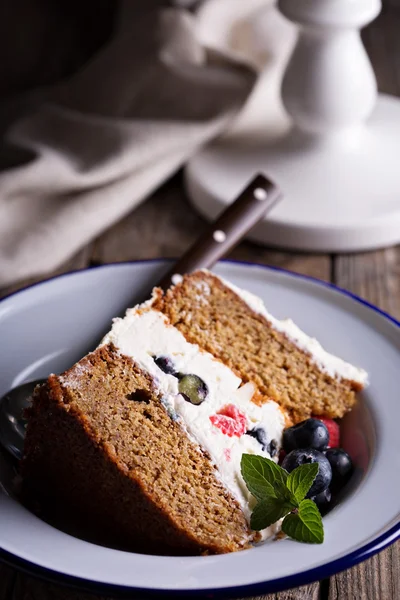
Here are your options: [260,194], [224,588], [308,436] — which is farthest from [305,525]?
[260,194]

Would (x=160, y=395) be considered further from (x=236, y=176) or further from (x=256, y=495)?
(x=236, y=176)

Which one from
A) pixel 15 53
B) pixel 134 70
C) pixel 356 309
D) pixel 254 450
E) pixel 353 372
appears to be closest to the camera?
pixel 254 450

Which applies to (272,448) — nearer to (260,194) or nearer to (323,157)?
(260,194)

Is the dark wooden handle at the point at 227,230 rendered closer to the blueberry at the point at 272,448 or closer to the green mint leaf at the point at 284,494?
the blueberry at the point at 272,448

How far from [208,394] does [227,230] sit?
2.12 ft

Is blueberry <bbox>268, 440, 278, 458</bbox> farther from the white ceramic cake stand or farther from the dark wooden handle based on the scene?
the white ceramic cake stand

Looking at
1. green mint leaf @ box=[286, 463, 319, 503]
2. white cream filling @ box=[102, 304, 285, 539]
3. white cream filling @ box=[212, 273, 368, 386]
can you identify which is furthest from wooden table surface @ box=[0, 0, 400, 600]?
green mint leaf @ box=[286, 463, 319, 503]

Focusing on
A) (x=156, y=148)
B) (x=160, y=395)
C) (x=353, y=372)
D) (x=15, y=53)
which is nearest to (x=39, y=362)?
(x=160, y=395)

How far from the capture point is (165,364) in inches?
78.2

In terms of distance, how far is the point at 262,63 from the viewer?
11.7ft

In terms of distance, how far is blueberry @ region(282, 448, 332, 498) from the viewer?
5.88 feet

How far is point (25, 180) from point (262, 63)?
1.22 meters

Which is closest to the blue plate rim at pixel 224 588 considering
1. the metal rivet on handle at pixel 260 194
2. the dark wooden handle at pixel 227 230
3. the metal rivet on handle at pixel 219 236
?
the dark wooden handle at pixel 227 230

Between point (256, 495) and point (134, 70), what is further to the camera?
point (134, 70)
